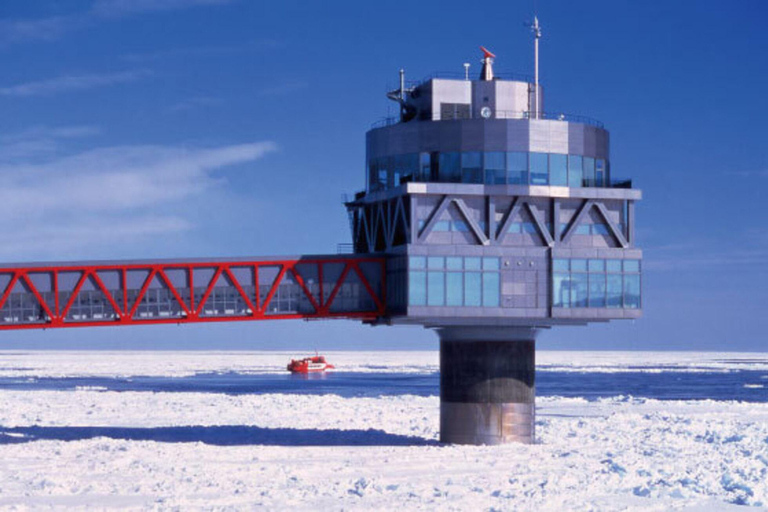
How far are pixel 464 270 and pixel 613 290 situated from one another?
8.20 m

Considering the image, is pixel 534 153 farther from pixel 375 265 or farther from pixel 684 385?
pixel 684 385

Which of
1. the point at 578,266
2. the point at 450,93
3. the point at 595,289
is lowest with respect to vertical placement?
the point at 595,289

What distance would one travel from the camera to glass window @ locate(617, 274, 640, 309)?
5922 cm

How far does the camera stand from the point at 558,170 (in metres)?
58.8

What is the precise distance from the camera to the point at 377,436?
64938mm

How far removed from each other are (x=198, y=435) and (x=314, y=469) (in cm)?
1578

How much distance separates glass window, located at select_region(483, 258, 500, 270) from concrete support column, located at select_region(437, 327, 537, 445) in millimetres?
3469

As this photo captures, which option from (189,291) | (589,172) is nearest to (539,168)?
(589,172)

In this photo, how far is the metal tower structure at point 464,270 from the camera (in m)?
57.8

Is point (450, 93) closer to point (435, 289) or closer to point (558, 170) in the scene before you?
point (558, 170)

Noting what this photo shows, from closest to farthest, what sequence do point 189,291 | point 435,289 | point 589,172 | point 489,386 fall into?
point 435,289 → point 489,386 → point 189,291 → point 589,172

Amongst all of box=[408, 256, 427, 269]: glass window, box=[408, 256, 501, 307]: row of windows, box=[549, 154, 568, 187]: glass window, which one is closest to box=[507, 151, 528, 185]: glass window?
box=[549, 154, 568, 187]: glass window

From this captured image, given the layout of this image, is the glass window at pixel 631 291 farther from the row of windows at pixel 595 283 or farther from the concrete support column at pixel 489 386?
the concrete support column at pixel 489 386

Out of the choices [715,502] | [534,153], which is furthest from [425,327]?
[715,502]
